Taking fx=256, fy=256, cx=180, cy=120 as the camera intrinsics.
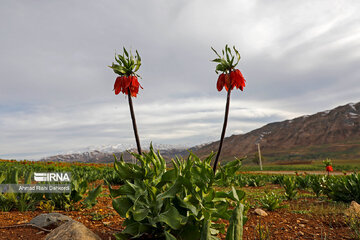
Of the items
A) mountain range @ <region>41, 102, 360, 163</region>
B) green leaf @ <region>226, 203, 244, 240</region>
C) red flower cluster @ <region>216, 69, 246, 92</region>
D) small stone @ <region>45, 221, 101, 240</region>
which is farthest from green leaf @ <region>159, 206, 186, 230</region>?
mountain range @ <region>41, 102, 360, 163</region>

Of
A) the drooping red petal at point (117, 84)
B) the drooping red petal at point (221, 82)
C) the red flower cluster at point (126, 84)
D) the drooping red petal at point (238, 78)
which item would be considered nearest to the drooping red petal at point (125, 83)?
the red flower cluster at point (126, 84)

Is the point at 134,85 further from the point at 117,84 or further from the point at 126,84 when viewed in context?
the point at 117,84

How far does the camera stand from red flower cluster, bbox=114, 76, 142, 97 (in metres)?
4.47

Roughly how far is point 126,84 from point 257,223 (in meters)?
3.32

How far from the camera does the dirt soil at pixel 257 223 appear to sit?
12.8ft

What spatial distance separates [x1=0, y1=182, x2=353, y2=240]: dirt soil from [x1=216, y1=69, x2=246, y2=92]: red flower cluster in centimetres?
237

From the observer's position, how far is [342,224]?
4598 millimetres

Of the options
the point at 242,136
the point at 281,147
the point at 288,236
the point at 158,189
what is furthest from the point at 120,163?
the point at 242,136

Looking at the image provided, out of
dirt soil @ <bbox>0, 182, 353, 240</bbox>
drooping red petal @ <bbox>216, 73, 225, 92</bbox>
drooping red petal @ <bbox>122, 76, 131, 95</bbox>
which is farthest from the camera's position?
drooping red petal @ <bbox>216, 73, 225, 92</bbox>

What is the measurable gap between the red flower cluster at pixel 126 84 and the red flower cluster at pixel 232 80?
1.54m

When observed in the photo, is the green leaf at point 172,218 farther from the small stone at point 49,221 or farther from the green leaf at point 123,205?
the small stone at point 49,221

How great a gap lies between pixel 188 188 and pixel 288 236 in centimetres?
220

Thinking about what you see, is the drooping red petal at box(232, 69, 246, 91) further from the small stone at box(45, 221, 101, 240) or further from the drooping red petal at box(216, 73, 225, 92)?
the small stone at box(45, 221, 101, 240)

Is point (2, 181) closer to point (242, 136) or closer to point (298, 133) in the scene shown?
point (298, 133)
